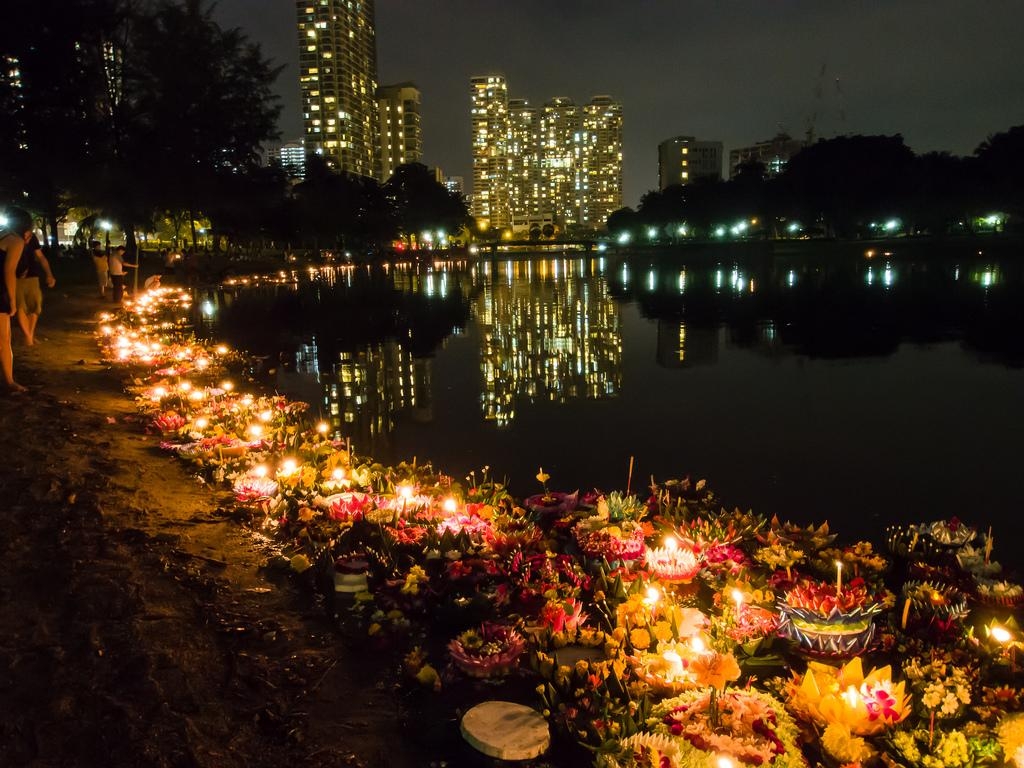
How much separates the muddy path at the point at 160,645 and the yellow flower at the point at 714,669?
1.47m

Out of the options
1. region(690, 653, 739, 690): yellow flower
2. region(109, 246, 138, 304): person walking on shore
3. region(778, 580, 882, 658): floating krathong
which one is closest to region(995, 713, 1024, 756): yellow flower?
region(778, 580, 882, 658): floating krathong

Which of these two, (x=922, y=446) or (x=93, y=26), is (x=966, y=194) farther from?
(x=922, y=446)

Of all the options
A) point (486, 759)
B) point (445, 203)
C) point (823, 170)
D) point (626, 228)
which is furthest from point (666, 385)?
point (626, 228)

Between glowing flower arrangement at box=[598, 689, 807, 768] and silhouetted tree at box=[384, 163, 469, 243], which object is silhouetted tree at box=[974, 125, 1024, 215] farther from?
glowing flower arrangement at box=[598, 689, 807, 768]

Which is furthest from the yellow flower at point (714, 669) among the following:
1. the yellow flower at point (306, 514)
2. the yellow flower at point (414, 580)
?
the yellow flower at point (306, 514)

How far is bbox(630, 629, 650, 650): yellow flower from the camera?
4578mm

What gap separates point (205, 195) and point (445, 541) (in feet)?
140

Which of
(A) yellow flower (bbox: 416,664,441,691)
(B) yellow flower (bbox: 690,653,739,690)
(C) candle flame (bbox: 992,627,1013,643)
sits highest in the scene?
(C) candle flame (bbox: 992,627,1013,643)

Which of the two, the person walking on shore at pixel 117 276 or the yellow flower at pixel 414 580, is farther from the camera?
the person walking on shore at pixel 117 276

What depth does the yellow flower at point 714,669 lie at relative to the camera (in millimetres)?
4188

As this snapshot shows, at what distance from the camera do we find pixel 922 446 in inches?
400

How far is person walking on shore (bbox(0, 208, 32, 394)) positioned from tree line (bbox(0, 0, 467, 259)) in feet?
87.3

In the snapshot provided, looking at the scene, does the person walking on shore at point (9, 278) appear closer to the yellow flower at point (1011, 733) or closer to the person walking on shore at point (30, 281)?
the person walking on shore at point (30, 281)

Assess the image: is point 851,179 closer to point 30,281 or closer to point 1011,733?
point 30,281
